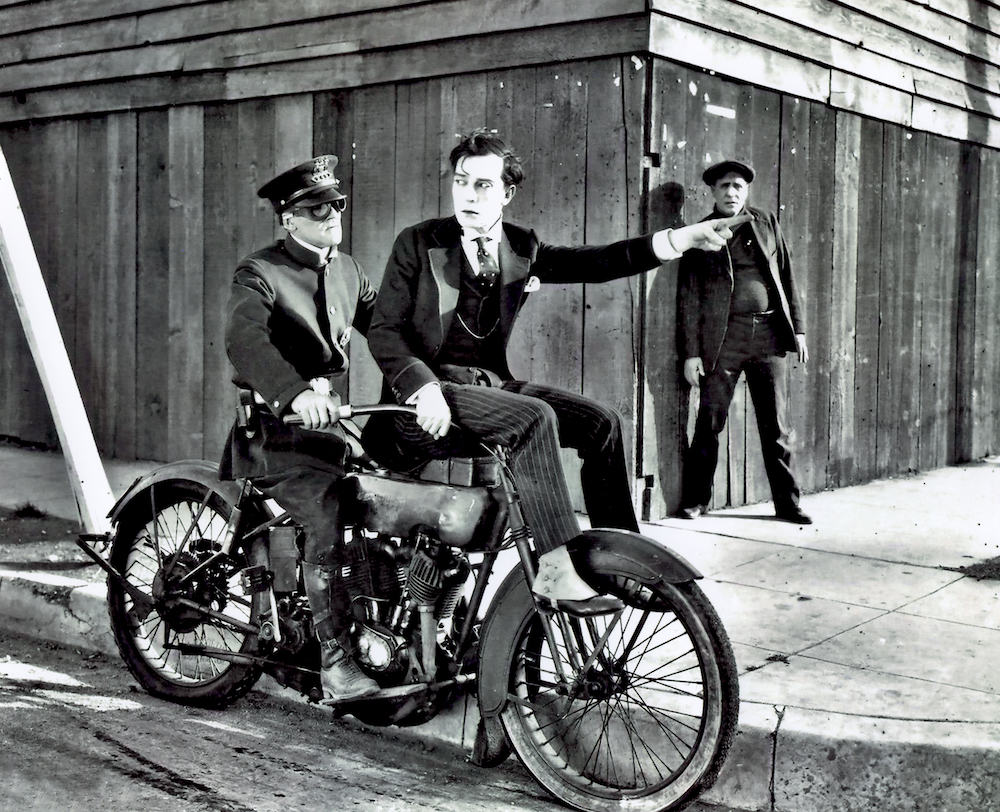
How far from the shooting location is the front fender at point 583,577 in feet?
11.6

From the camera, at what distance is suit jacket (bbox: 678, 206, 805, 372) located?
7707mm

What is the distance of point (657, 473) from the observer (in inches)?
300

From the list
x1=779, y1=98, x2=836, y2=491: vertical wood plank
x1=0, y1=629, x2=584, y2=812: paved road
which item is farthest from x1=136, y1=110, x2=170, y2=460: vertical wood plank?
x1=0, y1=629, x2=584, y2=812: paved road

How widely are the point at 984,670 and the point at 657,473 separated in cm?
309

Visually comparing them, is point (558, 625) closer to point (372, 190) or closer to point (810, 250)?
point (372, 190)

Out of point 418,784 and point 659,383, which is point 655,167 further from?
point 418,784

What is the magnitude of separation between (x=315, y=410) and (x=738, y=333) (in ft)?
14.6

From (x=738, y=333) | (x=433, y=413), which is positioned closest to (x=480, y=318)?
(x=433, y=413)

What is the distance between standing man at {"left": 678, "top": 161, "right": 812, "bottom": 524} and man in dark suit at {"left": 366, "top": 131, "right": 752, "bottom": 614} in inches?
142

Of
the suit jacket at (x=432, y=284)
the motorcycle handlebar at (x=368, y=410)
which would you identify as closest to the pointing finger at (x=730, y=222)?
the suit jacket at (x=432, y=284)

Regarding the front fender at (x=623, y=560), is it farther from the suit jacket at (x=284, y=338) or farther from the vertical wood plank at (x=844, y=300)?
the vertical wood plank at (x=844, y=300)

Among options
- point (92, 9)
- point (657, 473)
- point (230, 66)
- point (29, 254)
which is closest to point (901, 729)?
point (657, 473)

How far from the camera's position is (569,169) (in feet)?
25.0

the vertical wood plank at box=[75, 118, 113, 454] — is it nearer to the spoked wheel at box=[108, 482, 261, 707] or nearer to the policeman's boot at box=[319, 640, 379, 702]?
the spoked wheel at box=[108, 482, 261, 707]
